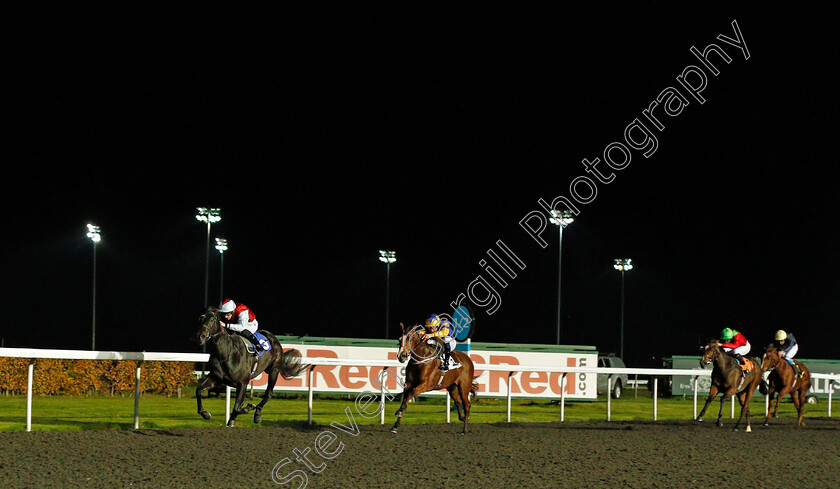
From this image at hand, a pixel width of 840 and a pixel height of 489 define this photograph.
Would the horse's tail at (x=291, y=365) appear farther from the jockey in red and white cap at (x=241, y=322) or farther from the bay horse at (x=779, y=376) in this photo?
the bay horse at (x=779, y=376)

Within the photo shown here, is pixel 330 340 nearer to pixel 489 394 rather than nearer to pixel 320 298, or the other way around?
pixel 489 394

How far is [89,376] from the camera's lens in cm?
1611

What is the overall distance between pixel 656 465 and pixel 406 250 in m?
37.9

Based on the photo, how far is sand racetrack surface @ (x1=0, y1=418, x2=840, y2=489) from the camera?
6195mm

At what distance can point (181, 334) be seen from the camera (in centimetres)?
3753

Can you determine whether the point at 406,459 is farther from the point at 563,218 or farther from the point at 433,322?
the point at 563,218

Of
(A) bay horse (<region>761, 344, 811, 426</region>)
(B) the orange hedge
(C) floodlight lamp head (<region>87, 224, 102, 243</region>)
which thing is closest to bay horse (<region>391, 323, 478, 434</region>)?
(A) bay horse (<region>761, 344, 811, 426</region>)

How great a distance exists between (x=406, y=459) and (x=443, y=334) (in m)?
3.31

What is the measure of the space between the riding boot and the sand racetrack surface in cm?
90

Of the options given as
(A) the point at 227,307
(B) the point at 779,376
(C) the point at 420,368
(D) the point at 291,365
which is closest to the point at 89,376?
(D) the point at 291,365

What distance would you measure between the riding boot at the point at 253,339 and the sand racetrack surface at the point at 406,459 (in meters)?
0.90

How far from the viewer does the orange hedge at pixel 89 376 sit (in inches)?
611

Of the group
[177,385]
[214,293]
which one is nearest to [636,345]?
[214,293]

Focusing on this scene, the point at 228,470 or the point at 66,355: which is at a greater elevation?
the point at 66,355
